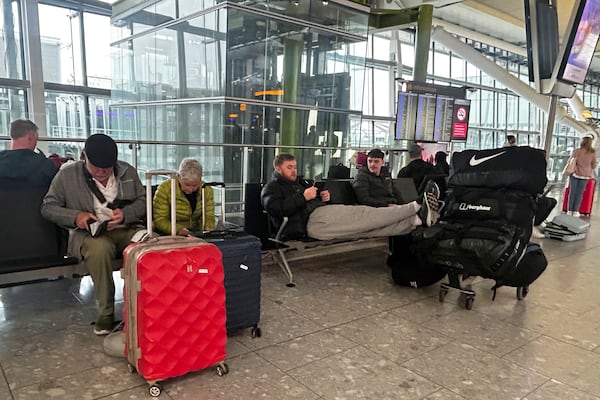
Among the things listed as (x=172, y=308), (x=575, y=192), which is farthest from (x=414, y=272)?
(x=575, y=192)

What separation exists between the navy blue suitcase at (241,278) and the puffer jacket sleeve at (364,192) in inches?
78.5

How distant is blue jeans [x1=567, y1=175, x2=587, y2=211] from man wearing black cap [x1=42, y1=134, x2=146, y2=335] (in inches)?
315

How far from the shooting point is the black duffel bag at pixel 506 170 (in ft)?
10.5

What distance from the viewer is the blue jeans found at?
321 inches

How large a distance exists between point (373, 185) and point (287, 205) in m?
1.25

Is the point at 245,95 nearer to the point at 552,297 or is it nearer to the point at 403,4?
the point at 403,4

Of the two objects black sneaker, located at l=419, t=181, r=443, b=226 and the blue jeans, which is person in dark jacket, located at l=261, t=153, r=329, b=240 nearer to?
black sneaker, located at l=419, t=181, r=443, b=226

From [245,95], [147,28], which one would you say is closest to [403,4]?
[245,95]

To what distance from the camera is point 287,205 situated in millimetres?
3662

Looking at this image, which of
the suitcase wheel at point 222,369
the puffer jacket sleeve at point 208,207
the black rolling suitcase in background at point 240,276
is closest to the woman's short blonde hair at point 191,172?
the puffer jacket sleeve at point 208,207

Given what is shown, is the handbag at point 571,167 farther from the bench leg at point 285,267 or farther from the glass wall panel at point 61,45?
the glass wall panel at point 61,45

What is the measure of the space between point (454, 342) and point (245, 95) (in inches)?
221

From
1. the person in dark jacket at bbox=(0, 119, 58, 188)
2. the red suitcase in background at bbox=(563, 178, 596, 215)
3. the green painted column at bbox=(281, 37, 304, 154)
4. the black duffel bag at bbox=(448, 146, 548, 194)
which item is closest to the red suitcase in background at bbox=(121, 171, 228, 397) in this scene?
the person in dark jacket at bbox=(0, 119, 58, 188)

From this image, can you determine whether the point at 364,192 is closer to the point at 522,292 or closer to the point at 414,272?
the point at 414,272
